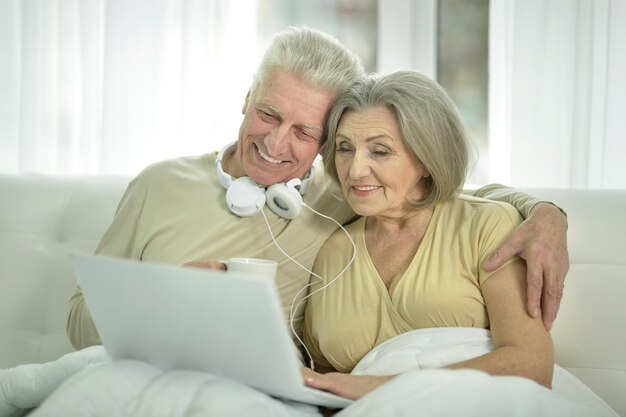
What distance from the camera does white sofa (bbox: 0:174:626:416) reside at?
1.82 m

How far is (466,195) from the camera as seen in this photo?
1.88 m

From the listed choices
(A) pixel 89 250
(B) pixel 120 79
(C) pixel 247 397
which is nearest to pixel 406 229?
(C) pixel 247 397

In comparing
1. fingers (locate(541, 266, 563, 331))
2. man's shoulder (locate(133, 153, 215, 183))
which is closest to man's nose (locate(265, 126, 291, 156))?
man's shoulder (locate(133, 153, 215, 183))

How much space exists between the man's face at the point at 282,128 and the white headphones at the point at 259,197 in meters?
0.02

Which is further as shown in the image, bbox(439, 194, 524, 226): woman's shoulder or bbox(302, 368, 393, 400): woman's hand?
bbox(439, 194, 524, 226): woman's shoulder

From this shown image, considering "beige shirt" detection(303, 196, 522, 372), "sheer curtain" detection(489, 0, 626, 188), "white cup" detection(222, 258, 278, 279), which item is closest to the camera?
"white cup" detection(222, 258, 278, 279)

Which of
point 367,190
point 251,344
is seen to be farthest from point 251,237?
point 251,344

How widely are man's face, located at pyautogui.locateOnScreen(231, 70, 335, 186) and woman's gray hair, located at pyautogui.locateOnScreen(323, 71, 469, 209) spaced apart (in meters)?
0.10

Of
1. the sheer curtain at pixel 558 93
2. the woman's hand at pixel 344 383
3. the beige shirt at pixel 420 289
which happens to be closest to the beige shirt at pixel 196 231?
the beige shirt at pixel 420 289

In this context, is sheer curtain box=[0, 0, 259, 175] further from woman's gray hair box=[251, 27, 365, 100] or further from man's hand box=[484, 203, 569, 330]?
man's hand box=[484, 203, 569, 330]

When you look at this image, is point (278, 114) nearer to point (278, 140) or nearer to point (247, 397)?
point (278, 140)

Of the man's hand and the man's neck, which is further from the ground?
the man's neck

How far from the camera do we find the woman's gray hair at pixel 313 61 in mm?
1866

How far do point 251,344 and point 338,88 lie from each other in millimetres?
878
